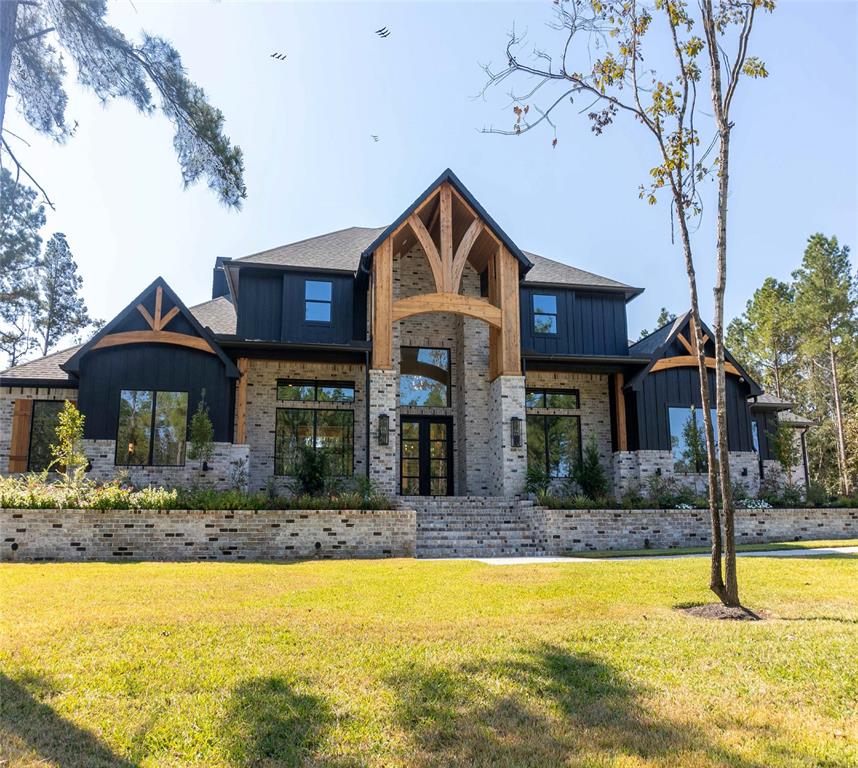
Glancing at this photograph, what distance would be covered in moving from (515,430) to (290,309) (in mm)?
6739

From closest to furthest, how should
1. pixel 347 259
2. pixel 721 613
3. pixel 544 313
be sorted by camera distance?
pixel 721 613 < pixel 347 259 < pixel 544 313

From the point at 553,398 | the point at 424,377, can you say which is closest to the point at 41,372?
the point at 424,377

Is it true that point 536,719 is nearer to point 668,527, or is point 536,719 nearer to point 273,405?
point 668,527

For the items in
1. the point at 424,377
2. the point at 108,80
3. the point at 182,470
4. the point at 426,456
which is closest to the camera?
the point at 108,80

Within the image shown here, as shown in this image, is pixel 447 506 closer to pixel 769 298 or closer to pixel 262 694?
pixel 262 694

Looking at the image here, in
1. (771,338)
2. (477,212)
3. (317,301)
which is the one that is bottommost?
(317,301)

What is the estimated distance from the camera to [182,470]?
1560 cm

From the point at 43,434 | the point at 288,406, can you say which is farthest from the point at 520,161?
the point at 43,434

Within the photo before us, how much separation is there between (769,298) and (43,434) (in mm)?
30777

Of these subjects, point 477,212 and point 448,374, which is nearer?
point 477,212

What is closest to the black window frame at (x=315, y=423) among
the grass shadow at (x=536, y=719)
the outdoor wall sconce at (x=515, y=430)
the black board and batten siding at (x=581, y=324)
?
the outdoor wall sconce at (x=515, y=430)

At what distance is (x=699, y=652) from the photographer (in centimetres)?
496

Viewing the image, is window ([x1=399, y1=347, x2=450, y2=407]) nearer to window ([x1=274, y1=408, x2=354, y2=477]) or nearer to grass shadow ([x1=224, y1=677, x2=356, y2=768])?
window ([x1=274, y1=408, x2=354, y2=477])

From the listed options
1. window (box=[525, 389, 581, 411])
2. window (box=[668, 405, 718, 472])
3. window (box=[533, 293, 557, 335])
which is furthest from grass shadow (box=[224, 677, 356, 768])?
window (box=[533, 293, 557, 335])
